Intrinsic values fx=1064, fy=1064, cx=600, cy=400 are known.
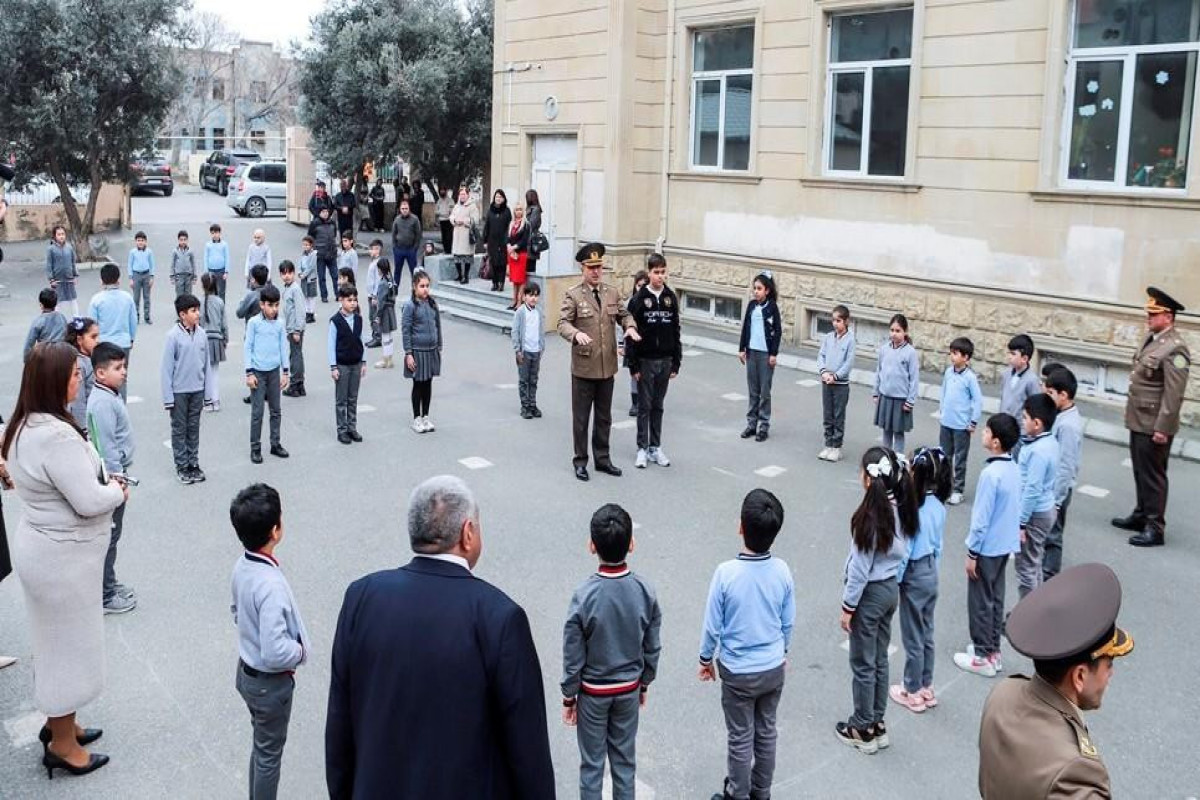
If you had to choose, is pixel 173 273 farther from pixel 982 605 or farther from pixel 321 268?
pixel 982 605

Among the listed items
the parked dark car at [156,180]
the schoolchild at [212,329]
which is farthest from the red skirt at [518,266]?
the parked dark car at [156,180]

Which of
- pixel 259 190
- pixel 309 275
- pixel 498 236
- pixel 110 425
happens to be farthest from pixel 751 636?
pixel 259 190

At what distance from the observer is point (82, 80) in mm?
22234

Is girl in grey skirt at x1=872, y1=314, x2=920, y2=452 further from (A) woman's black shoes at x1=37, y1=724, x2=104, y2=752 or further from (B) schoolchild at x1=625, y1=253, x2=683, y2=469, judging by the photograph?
(A) woman's black shoes at x1=37, y1=724, x2=104, y2=752

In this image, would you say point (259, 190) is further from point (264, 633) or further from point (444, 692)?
point (444, 692)

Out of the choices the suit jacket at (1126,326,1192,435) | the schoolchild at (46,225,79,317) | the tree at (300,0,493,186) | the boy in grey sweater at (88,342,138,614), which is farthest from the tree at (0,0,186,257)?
the suit jacket at (1126,326,1192,435)

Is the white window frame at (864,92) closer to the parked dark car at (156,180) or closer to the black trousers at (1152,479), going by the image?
the black trousers at (1152,479)

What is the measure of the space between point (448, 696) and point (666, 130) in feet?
52.6

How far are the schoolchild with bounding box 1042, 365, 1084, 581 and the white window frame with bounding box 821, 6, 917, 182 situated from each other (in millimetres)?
7530

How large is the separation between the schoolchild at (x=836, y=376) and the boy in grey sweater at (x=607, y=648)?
644 cm

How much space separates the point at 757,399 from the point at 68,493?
7.92m

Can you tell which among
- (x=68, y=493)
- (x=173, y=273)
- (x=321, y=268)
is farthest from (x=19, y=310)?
(x=68, y=493)

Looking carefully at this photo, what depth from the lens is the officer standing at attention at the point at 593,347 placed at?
10000 millimetres

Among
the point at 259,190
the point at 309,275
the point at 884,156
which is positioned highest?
the point at 884,156
